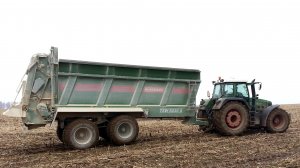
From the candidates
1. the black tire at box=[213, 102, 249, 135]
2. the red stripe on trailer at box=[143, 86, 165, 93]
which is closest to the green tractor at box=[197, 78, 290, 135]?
the black tire at box=[213, 102, 249, 135]

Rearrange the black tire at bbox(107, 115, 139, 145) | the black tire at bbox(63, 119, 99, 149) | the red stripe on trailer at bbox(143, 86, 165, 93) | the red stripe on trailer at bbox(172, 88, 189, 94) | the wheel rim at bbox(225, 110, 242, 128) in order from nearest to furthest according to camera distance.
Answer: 1. the black tire at bbox(63, 119, 99, 149)
2. the black tire at bbox(107, 115, 139, 145)
3. the red stripe on trailer at bbox(143, 86, 165, 93)
4. the red stripe on trailer at bbox(172, 88, 189, 94)
5. the wheel rim at bbox(225, 110, 242, 128)

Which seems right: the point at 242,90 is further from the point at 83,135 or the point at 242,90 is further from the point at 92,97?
the point at 83,135

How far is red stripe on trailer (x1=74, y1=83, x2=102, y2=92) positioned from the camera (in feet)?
41.1

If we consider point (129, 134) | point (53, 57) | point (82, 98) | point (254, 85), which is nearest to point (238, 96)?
point (254, 85)

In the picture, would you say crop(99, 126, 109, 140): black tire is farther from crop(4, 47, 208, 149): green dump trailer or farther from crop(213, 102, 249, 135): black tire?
crop(213, 102, 249, 135): black tire

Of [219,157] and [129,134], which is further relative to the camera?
[129,134]

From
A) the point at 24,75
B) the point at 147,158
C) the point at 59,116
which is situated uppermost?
the point at 24,75

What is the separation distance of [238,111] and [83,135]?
6.16m

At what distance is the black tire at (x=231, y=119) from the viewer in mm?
14938

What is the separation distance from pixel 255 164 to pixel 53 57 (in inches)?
259

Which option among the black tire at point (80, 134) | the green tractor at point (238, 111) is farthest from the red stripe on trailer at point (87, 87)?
the green tractor at point (238, 111)

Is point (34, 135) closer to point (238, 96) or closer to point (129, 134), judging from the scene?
point (129, 134)

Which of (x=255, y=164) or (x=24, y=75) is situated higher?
(x=24, y=75)

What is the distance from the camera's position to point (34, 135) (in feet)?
53.3
